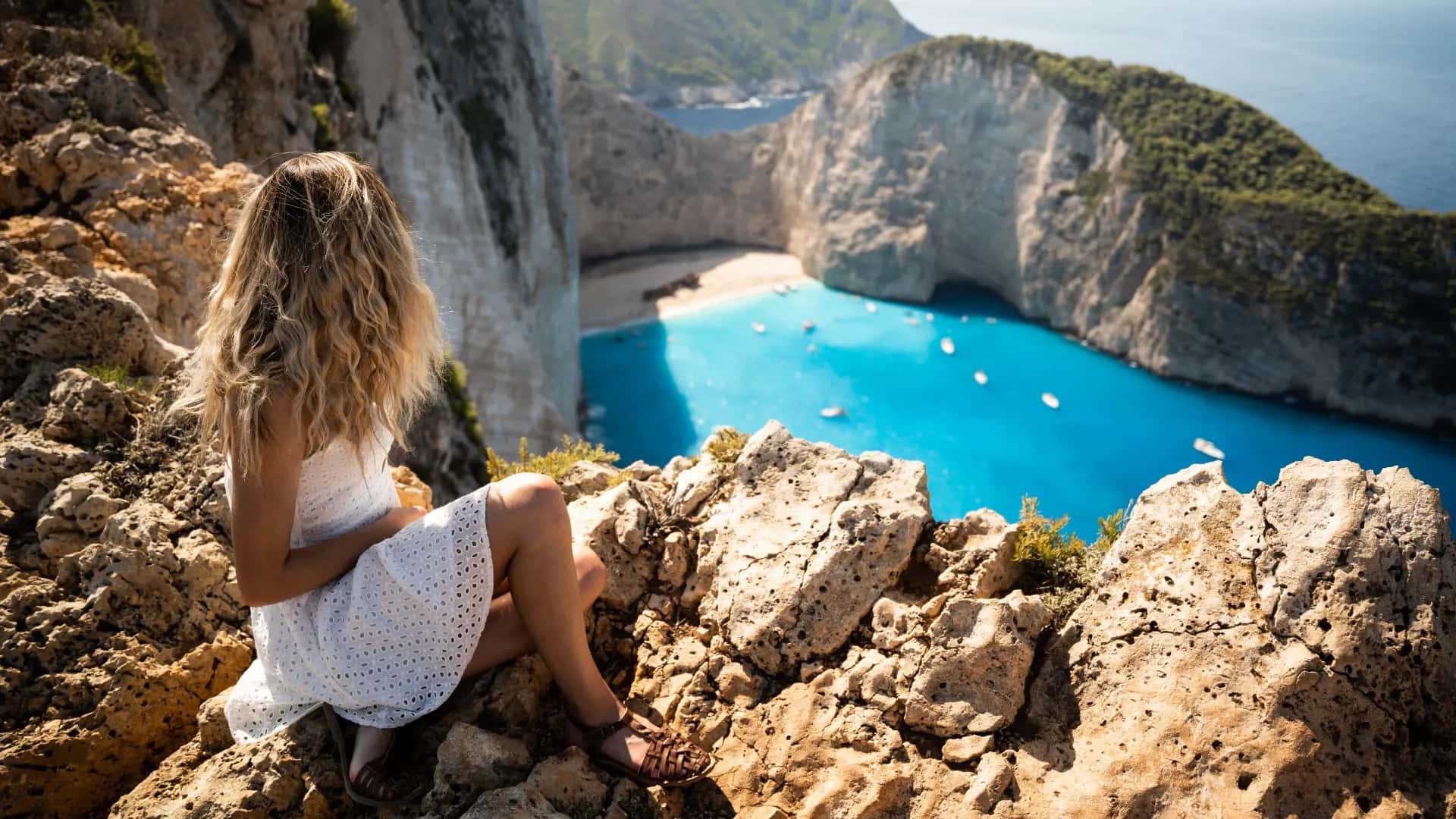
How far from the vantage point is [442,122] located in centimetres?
1789

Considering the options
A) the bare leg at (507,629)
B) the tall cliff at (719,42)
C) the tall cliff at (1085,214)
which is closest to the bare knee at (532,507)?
the bare leg at (507,629)

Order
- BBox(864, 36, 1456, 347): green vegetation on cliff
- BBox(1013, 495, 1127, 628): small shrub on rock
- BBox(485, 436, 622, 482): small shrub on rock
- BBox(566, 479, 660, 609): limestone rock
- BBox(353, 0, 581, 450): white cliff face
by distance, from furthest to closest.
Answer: BBox(864, 36, 1456, 347): green vegetation on cliff → BBox(353, 0, 581, 450): white cliff face → BBox(485, 436, 622, 482): small shrub on rock → BBox(566, 479, 660, 609): limestone rock → BBox(1013, 495, 1127, 628): small shrub on rock

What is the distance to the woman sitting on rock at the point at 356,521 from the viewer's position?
279 centimetres

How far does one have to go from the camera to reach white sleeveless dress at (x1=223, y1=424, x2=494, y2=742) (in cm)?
307

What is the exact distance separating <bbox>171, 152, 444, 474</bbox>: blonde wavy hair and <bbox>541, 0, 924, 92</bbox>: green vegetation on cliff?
8733 centimetres

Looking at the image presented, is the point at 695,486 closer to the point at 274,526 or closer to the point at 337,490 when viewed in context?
the point at 337,490

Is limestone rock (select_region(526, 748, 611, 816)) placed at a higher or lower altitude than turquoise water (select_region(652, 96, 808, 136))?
higher

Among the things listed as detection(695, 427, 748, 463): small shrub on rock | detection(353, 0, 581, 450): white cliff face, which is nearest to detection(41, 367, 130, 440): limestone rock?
detection(695, 427, 748, 463): small shrub on rock

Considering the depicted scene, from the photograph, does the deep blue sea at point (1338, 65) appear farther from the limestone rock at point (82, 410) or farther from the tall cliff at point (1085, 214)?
the limestone rock at point (82, 410)

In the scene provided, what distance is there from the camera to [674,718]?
3.68 m

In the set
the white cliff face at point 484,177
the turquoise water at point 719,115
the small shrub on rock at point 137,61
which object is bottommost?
the turquoise water at point 719,115

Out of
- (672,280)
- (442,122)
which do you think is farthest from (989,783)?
(672,280)

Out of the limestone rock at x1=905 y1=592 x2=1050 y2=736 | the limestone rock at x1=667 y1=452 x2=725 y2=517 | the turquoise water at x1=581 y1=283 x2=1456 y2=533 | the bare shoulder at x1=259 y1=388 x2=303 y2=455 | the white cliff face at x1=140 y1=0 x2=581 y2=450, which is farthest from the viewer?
the turquoise water at x1=581 y1=283 x2=1456 y2=533

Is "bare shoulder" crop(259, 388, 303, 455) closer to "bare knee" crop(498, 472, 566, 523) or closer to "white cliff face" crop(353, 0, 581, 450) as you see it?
"bare knee" crop(498, 472, 566, 523)
